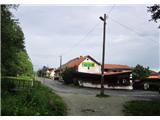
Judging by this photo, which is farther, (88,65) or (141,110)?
(88,65)

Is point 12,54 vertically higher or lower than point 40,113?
higher

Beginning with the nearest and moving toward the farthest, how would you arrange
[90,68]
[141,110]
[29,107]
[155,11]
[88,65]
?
[29,107] < [141,110] < [155,11] < [88,65] < [90,68]

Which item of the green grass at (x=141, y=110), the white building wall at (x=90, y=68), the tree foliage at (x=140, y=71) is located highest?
the white building wall at (x=90, y=68)

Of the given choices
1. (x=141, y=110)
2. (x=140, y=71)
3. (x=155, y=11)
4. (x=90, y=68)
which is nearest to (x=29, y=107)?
(x=141, y=110)

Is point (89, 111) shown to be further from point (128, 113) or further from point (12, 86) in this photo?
point (12, 86)

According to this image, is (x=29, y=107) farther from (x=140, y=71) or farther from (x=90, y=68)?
(x=90, y=68)

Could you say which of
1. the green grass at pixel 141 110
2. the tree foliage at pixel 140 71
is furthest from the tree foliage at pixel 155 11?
the tree foliage at pixel 140 71

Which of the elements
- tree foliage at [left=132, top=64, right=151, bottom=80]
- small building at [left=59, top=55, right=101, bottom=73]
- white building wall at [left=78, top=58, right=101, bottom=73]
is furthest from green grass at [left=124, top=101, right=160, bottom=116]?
white building wall at [left=78, top=58, right=101, bottom=73]

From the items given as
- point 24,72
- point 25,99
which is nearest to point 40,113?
point 25,99

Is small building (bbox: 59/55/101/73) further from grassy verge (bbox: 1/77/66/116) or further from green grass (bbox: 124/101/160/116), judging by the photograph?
grassy verge (bbox: 1/77/66/116)

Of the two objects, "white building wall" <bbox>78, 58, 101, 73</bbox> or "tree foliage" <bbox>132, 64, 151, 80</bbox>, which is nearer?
"tree foliage" <bbox>132, 64, 151, 80</bbox>

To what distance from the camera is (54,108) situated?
17.5 m

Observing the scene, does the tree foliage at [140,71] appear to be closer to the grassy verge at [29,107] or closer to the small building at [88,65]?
the small building at [88,65]
